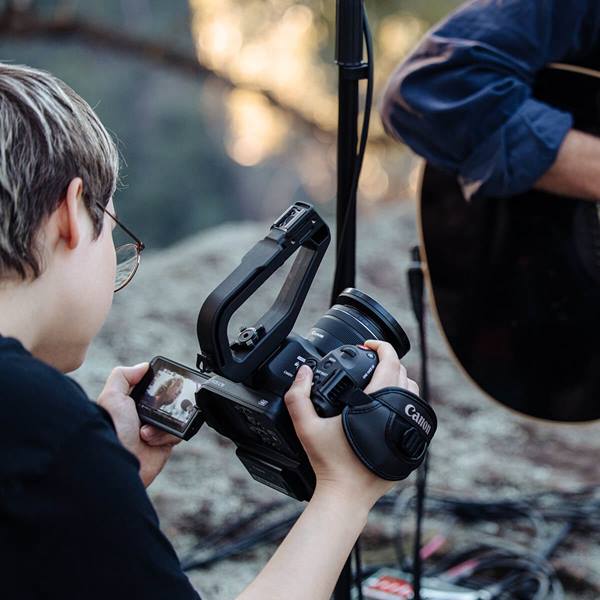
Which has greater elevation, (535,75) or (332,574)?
(535,75)

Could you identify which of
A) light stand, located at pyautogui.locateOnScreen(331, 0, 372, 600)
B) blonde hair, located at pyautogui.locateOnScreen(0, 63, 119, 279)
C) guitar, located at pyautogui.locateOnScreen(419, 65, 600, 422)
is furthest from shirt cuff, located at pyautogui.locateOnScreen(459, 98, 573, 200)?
blonde hair, located at pyautogui.locateOnScreen(0, 63, 119, 279)

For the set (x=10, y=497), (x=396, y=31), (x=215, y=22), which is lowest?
(x=215, y=22)

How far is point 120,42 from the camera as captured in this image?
5.79 meters

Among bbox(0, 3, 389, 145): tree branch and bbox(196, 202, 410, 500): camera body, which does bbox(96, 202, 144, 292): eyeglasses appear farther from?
bbox(0, 3, 389, 145): tree branch

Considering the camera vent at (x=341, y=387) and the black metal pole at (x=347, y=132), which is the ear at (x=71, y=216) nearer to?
the camera vent at (x=341, y=387)

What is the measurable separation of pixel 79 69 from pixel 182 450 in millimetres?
11881

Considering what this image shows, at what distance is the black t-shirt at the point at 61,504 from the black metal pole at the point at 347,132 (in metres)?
0.44

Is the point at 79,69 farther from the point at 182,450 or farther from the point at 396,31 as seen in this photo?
the point at 182,450

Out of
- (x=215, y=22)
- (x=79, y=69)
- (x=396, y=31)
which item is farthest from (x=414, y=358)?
(x=79, y=69)

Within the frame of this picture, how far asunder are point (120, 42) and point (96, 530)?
5442 millimetres

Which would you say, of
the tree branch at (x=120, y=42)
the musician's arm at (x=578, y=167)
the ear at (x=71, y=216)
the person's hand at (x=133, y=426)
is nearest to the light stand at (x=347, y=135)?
the person's hand at (x=133, y=426)

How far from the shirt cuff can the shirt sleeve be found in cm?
98

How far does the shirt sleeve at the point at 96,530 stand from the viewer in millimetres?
744

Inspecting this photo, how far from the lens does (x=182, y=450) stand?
6.97 ft
